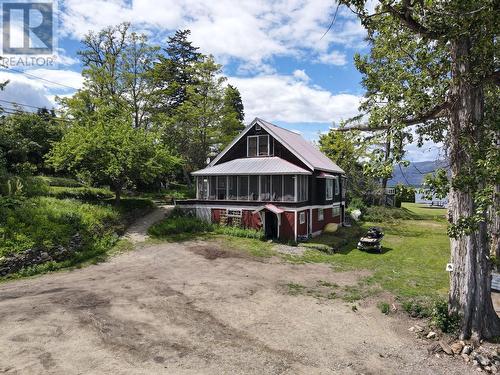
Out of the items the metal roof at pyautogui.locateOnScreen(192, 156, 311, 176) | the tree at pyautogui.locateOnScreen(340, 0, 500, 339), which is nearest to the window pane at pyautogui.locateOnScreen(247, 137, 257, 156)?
the metal roof at pyautogui.locateOnScreen(192, 156, 311, 176)

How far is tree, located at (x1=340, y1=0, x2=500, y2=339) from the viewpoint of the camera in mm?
→ 9148

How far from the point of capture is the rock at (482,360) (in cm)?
927

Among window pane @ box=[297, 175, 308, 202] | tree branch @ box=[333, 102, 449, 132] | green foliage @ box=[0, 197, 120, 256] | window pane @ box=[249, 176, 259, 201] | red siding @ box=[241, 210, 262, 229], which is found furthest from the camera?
window pane @ box=[249, 176, 259, 201]

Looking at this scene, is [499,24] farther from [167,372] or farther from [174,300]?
[174,300]

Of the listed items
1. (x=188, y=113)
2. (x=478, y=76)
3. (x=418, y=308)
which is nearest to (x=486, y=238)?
(x=418, y=308)

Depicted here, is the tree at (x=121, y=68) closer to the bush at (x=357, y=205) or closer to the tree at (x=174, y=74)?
the tree at (x=174, y=74)

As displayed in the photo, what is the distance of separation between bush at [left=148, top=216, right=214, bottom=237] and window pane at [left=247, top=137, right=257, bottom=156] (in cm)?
763

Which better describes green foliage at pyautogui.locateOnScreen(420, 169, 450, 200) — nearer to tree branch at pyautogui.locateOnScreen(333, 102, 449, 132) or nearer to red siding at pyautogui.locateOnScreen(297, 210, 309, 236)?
tree branch at pyautogui.locateOnScreen(333, 102, 449, 132)

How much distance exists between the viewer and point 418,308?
12.2 metres

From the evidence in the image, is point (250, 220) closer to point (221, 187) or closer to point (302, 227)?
point (302, 227)

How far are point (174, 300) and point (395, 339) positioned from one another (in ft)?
25.9

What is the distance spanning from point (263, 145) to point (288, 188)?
18.4 ft

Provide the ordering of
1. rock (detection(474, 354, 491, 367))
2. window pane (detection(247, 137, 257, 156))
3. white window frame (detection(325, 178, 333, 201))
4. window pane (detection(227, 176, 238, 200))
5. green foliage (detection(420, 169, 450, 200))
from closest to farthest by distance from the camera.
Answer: green foliage (detection(420, 169, 450, 200)) → rock (detection(474, 354, 491, 367)) → window pane (detection(227, 176, 238, 200)) → window pane (detection(247, 137, 257, 156)) → white window frame (detection(325, 178, 333, 201))

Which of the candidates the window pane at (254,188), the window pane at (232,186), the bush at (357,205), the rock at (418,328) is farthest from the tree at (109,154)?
the bush at (357,205)
